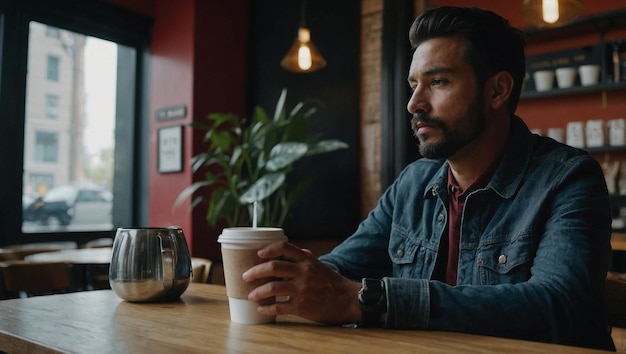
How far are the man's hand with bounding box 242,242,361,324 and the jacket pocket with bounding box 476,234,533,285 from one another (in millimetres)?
377

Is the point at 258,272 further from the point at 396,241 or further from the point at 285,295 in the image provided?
the point at 396,241

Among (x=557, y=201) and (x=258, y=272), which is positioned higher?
(x=557, y=201)

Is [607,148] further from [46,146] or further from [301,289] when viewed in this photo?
[46,146]

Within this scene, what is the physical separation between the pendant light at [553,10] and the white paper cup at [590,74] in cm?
121

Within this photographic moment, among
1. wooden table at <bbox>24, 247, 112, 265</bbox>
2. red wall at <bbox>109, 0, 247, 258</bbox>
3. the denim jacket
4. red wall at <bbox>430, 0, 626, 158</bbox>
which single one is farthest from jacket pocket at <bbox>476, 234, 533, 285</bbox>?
red wall at <bbox>109, 0, 247, 258</bbox>

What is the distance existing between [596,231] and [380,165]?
396 centimetres

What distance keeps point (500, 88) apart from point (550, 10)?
192 cm

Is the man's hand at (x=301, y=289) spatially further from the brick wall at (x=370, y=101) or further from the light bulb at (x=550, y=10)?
the brick wall at (x=370, y=101)

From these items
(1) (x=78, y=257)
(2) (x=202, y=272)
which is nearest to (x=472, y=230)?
(2) (x=202, y=272)

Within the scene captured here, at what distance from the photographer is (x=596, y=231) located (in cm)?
100

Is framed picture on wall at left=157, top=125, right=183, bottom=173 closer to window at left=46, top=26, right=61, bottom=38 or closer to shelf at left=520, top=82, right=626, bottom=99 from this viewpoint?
window at left=46, top=26, right=61, bottom=38

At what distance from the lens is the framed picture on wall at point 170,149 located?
4.92m

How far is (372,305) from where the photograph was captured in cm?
90

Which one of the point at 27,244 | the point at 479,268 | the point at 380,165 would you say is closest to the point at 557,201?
the point at 479,268
